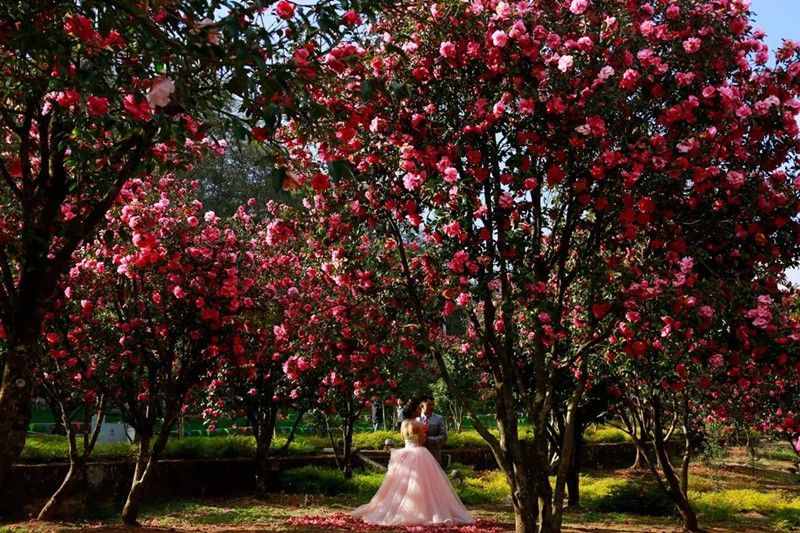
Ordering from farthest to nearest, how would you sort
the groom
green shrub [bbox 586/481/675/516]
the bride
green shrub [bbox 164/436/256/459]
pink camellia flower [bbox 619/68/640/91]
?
green shrub [bbox 164/436/256/459] → the groom → green shrub [bbox 586/481/675/516] → the bride → pink camellia flower [bbox 619/68/640/91]

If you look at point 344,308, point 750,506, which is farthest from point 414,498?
point 750,506

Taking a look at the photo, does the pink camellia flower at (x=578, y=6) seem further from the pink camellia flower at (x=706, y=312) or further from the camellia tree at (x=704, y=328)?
the pink camellia flower at (x=706, y=312)

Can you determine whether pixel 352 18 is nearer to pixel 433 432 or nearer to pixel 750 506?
pixel 433 432

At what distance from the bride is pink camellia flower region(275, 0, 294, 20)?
26.5 ft

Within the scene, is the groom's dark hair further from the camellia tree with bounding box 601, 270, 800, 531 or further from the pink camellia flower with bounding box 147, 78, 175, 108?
the pink camellia flower with bounding box 147, 78, 175, 108

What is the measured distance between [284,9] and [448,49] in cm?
193

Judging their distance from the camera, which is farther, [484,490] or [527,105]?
[484,490]

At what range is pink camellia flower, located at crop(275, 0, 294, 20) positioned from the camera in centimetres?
540

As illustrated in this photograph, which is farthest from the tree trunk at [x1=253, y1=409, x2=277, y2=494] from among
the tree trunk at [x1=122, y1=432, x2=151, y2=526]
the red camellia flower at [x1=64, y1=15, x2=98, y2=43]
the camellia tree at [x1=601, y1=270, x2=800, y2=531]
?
the red camellia flower at [x1=64, y1=15, x2=98, y2=43]

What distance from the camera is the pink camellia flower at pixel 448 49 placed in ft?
22.7

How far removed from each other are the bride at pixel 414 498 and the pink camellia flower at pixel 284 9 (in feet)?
26.5

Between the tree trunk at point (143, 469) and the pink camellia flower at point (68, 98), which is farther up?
the pink camellia flower at point (68, 98)

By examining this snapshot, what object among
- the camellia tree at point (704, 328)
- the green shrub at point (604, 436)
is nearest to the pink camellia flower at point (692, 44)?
the camellia tree at point (704, 328)

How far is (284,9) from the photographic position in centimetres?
540
